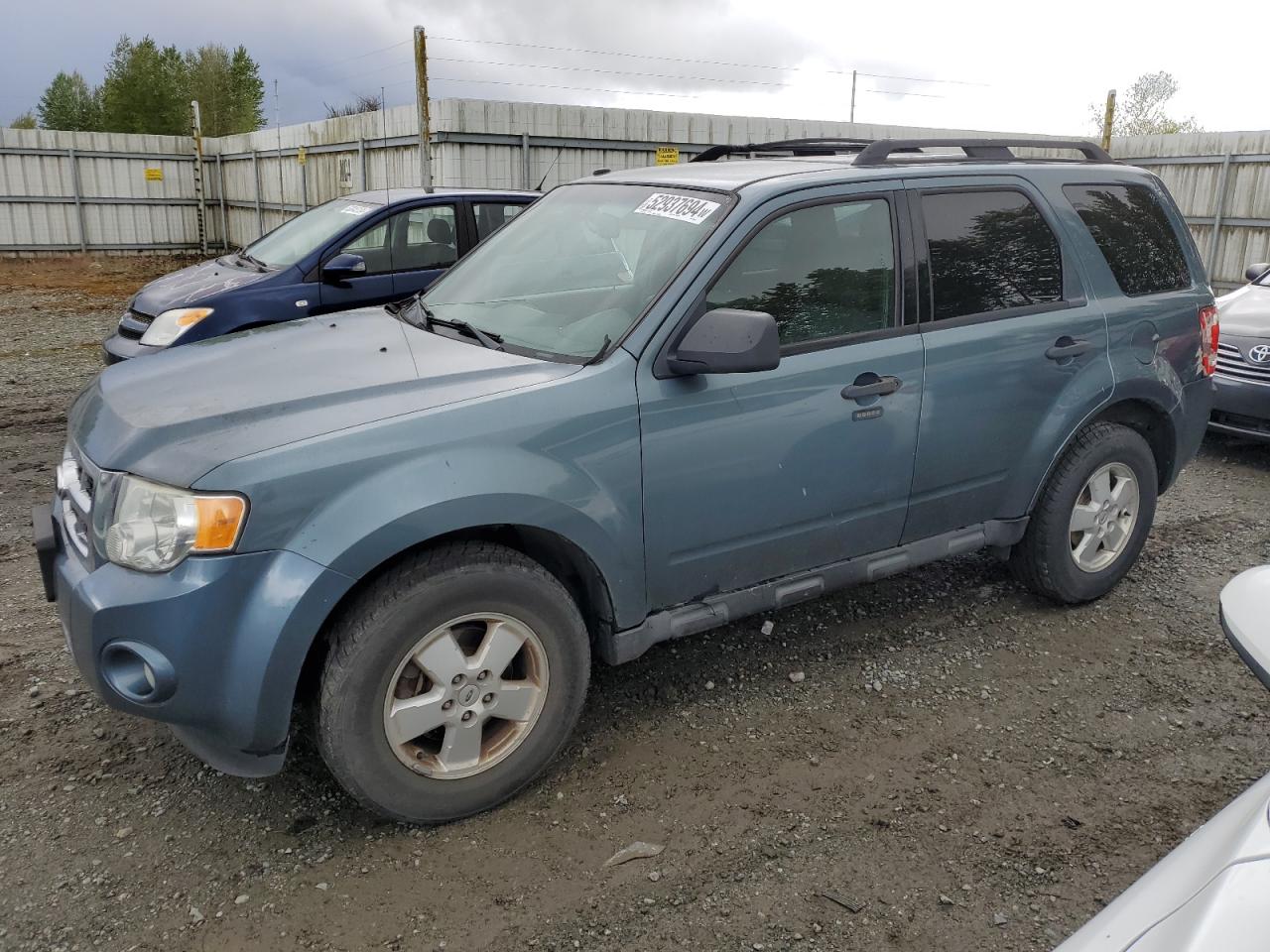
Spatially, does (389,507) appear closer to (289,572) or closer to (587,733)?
(289,572)

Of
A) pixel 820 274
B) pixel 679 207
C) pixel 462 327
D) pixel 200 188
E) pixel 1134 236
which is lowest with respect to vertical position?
pixel 462 327

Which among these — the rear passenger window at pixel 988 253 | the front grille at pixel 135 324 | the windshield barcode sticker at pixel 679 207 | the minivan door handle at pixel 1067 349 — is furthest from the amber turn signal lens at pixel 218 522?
the front grille at pixel 135 324

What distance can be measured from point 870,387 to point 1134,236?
176cm

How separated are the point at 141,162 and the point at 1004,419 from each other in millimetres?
22942

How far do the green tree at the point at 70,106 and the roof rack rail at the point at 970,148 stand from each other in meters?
65.9

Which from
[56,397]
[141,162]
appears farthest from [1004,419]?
[141,162]

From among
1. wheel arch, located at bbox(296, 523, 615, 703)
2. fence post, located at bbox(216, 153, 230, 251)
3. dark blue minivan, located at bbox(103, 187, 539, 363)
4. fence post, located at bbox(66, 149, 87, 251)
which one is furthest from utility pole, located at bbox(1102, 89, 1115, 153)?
fence post, located at bbox(66, 149, 87, 251)

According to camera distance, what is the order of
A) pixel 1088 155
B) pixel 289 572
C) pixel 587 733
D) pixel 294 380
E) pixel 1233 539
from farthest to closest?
pixel 1233 539
pixel 1088 155
pixel 587 733
pixel 294 380
pixel 289 572

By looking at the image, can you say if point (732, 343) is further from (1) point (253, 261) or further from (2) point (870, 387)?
(1) point (253, 261)

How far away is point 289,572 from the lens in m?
2.63

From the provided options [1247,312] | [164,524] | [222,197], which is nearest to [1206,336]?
[1247,312]

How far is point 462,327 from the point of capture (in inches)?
143

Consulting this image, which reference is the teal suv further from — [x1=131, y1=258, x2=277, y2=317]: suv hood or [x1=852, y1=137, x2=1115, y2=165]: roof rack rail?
[x1=131, y1=258, x2=277, y2=317]: suv hood

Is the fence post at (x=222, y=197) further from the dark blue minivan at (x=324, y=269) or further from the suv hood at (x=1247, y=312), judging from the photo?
the suv hood at (x=1247, y=312)
